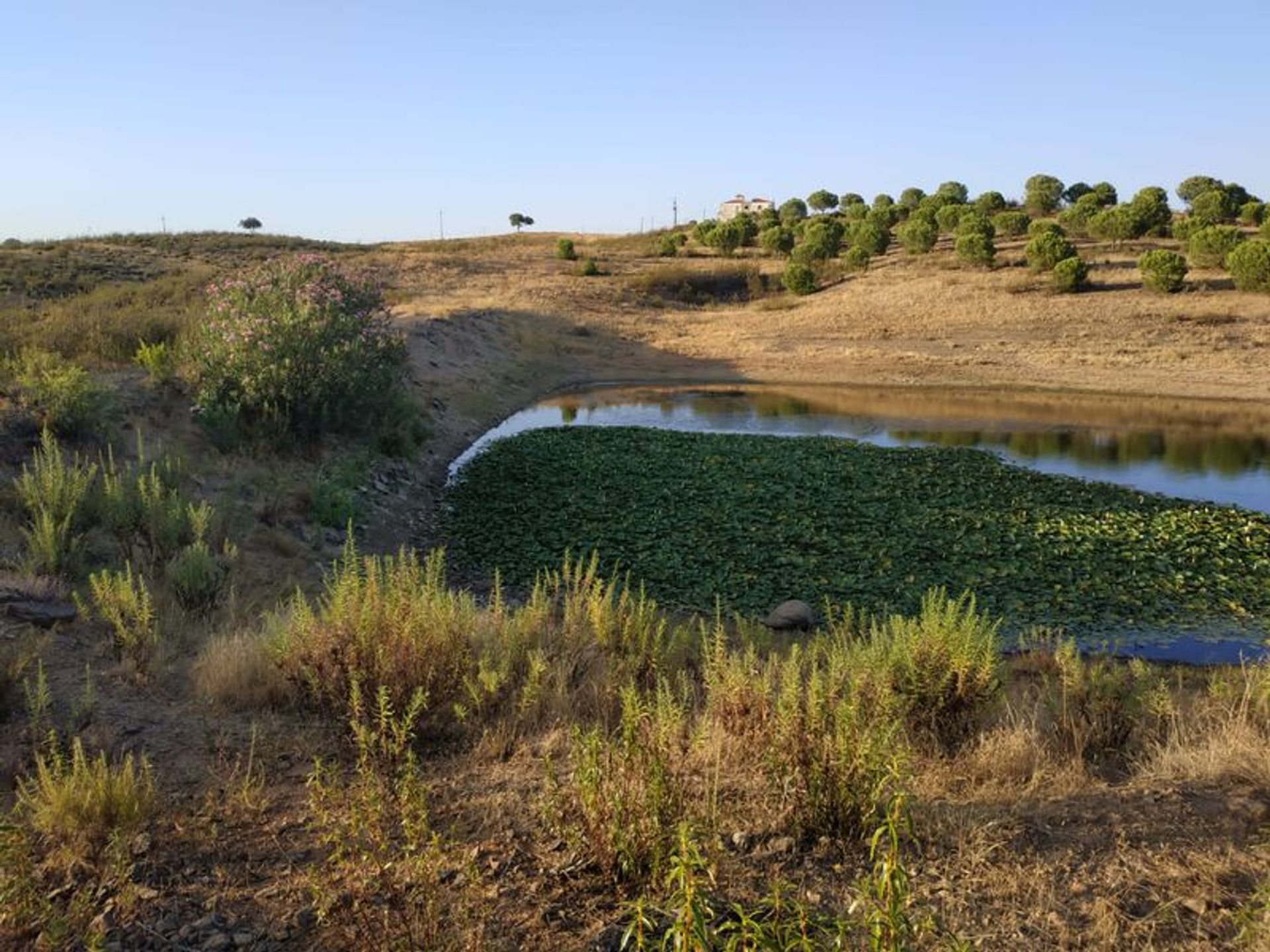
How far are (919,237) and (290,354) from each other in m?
41.2

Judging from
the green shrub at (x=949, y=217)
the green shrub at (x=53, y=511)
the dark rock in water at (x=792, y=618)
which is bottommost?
the dark rock in water at (x=792, y=618)

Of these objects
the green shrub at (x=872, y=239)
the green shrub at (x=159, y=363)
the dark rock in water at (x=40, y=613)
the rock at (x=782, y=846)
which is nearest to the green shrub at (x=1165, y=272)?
the green shrub at (x=872, y=239)

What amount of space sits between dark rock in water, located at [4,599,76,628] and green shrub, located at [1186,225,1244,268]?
41.5 meters

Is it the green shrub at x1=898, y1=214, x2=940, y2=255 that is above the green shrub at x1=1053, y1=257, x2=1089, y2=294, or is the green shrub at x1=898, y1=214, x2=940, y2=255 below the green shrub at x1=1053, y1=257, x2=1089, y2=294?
above

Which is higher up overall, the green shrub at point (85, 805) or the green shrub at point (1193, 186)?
the green shrub at point (1193, 186)

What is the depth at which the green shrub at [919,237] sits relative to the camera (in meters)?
47.3

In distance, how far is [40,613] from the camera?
598cm

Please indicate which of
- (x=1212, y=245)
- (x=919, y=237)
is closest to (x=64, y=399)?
(x=1212, y=245)

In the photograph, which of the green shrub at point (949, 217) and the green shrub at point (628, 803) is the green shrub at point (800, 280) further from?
the green shrub at point (628, 803)

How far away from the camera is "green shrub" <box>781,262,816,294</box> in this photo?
137 feet

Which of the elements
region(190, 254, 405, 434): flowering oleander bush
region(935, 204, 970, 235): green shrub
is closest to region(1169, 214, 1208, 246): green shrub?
region(935, 204, 970, 235): green shrub

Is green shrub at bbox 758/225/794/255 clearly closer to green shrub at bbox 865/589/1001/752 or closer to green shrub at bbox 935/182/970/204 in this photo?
green shrub at bbox 935/182/970/204

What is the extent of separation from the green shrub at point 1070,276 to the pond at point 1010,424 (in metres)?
11.7

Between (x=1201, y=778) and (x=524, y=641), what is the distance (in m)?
3.65
